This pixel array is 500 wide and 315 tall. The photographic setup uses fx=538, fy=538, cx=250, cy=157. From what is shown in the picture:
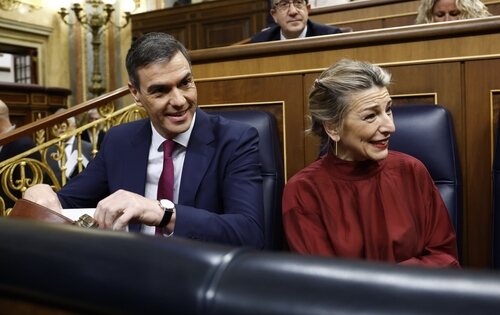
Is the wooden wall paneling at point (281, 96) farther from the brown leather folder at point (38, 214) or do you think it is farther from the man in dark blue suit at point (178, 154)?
the brown leather folder at point (38, 214)

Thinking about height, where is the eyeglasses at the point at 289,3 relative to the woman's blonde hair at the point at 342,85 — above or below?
above

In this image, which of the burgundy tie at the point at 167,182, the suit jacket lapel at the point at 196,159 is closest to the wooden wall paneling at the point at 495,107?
the suit jacket lapel at the point at 196,159

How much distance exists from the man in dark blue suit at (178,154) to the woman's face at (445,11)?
138 centimetres

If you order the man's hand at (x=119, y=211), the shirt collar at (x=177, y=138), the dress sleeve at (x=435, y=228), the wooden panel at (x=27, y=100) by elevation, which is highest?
the wooden panel at (x=27, y=100)

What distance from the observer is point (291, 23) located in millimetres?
2621

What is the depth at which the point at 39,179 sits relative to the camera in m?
2.35

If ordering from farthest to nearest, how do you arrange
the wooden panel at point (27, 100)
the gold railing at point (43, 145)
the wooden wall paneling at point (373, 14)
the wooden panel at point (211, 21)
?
the wooden panel at point (211, 21)
the wooden panel at point (27, 100)
the wooden wall paneling at point (373, 14)
the gold railing at point (43, 145)

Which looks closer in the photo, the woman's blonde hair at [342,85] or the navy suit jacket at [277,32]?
the woman's blonde hair at [342,85]

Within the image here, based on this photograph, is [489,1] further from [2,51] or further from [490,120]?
[2,51]

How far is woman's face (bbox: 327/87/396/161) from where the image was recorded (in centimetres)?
132

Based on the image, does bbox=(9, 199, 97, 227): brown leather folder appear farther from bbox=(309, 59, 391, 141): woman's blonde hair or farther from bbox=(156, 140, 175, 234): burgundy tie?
bbox=(309, 59, 391, 141): woman's blonde hair

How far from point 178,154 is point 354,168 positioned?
0.46 meters

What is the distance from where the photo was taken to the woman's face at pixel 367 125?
1.32 metres

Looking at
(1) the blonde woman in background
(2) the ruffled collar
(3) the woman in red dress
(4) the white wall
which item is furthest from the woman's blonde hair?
(4) the white wall
